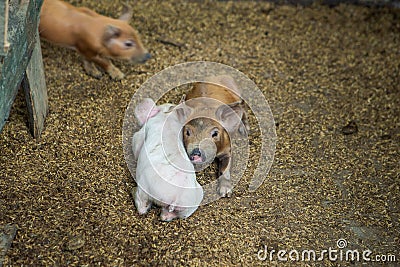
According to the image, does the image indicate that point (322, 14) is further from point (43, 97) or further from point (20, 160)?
point (20, 160)

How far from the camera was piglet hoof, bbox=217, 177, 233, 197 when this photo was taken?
4332 millimetres

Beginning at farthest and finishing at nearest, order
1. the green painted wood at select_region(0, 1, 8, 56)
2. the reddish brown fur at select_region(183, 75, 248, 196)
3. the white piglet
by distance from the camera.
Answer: the reddish brown fur at select_region(183, 75, 248, 196)
the white piglet
the green painted wood at select_region(0, 1, 8, 56)

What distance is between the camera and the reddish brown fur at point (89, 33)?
514cm

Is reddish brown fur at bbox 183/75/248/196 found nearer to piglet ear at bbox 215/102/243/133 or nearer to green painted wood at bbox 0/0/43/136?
piglet ear at bbox 215/102/243/133

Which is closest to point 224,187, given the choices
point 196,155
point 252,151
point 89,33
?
point 196,155

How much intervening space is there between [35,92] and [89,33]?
0.89 metres

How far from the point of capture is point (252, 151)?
4.79 metres

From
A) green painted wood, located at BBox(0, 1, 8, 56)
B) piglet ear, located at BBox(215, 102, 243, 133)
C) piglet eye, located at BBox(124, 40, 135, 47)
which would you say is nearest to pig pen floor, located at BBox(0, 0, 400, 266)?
piglet eye, located at BBox(124, 40, 135, 47)

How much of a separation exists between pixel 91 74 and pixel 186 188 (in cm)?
189

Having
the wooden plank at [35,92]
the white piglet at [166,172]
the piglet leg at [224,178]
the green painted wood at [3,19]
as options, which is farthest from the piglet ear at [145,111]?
the green painted wood at [3,19]

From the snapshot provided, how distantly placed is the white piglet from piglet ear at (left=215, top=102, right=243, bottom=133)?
0.89 feet

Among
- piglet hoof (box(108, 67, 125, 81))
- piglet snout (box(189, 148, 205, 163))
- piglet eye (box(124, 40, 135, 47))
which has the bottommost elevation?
piglet hoof (box(108, 67, 125, 81))

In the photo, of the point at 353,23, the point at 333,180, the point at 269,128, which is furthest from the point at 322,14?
the point at 333,180

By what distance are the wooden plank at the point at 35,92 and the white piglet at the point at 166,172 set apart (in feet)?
2.68
